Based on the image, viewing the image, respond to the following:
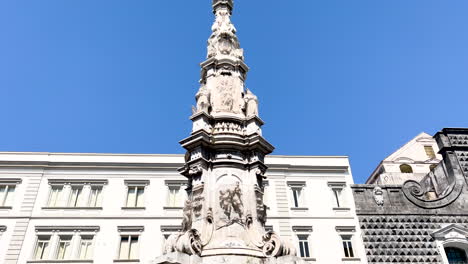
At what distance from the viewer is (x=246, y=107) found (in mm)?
9242

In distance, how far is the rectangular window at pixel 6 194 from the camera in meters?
20.2

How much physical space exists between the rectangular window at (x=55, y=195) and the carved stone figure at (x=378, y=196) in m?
19.1

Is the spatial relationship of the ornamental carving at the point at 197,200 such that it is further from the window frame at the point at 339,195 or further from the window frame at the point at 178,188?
the window frame at the point at 339,195

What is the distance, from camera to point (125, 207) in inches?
804

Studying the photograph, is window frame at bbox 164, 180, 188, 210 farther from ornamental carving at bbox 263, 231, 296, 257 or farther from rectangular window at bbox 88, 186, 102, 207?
ornamental carving at bbox 263, 231, 296, 257

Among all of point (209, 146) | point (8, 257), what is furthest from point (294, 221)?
point (8, 257)

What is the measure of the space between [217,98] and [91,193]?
50.0ft

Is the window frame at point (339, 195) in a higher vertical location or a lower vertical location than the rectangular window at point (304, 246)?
higher

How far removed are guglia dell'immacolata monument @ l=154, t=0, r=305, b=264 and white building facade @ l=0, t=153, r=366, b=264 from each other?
1279cm

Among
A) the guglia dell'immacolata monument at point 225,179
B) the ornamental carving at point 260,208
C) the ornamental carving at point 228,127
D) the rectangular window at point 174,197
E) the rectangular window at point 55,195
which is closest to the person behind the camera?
the guglia dell'immacolata monument at point 225,179

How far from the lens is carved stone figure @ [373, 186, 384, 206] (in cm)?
2027

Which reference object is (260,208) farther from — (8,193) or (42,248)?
(8,193)

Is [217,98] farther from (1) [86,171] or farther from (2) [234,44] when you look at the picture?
(1) [86,171]

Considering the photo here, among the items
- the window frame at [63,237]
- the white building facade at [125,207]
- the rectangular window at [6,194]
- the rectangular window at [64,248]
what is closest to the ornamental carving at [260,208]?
the white building facade at [125,207]
